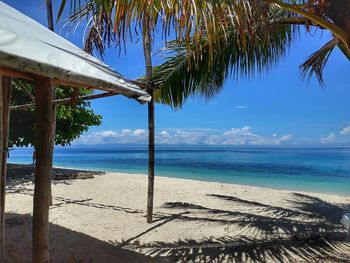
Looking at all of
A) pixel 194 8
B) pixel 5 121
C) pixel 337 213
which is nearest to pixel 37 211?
pixel 5 121

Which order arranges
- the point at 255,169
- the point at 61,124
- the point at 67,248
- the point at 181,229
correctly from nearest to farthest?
the point at 67,248
the point at 181,229
the point at 61,124
the point at 255,169

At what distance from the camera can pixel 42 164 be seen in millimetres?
2635

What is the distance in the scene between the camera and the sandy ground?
4566 mm

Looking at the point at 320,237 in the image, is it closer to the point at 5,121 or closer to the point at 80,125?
the point at 5,121

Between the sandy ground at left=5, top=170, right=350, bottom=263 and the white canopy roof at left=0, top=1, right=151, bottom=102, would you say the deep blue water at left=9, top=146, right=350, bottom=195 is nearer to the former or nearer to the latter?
the sandy ground at left=5, top=170, right=350, bottom=263

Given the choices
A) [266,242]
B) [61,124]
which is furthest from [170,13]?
[61,124]

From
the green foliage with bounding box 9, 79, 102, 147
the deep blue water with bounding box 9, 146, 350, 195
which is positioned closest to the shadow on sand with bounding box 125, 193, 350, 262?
the deep blue water with bounding box 9, 146, 350, 195

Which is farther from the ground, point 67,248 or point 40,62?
point 40,62

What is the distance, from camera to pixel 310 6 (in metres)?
4.07

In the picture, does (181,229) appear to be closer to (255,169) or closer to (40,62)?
(40,62)

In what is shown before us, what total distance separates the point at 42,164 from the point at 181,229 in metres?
3.62

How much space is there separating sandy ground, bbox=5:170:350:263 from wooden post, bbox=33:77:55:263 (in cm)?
179

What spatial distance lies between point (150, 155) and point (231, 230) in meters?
1.79

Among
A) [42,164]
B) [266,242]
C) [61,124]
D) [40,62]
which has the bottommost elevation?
[266,242]
